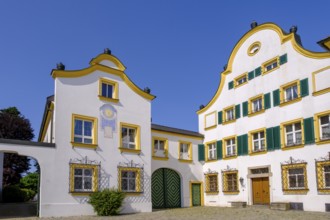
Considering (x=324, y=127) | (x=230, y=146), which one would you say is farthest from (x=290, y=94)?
(x=230, y=146)

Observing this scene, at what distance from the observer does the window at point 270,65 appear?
70.6 feet

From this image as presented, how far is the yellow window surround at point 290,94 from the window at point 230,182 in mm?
5552

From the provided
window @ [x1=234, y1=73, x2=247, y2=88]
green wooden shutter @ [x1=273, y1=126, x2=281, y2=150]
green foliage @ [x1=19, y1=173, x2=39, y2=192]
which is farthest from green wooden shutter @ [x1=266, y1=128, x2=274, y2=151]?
green foliage @ [x1=19, y1=173, x2=39, y2=192]

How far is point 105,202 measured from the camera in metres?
18.2

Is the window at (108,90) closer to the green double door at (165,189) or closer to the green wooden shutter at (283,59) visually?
the green double door at (165,189)

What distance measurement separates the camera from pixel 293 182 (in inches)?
763

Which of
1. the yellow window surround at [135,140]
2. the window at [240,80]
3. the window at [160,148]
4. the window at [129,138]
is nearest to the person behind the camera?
the yellow window surround at [135,140]

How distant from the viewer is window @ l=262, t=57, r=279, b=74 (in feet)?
70.6

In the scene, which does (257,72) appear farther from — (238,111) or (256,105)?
(238,111)

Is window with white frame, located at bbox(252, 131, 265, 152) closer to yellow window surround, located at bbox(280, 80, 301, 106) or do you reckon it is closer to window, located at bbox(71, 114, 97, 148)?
yellow window surround, located at bbox(280, 80, 301, 106)

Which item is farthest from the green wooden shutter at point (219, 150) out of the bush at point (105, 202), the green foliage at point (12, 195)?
the green foliage at point (12, 195)

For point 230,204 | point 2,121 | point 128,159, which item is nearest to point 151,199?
point 128,159

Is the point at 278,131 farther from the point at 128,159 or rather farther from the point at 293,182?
the point at 128,159

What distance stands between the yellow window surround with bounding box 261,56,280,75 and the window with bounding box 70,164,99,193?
11.4 m
